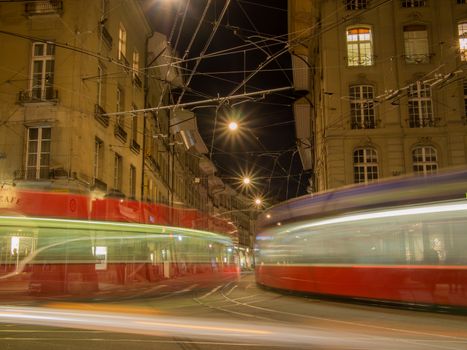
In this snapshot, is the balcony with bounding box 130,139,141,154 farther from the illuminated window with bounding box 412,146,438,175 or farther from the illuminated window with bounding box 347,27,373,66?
the illuminated window with bounding box 412,146,438,175

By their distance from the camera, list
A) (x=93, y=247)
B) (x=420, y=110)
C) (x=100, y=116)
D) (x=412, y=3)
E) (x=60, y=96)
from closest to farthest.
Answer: (x=93, y=247)
(x=60, y=96)
(x=100, y=116)
(x=420, y=110)
(x=412, y=3)

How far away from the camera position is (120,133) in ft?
88.5

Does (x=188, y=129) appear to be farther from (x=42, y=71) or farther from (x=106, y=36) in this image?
(x=42, y=71)

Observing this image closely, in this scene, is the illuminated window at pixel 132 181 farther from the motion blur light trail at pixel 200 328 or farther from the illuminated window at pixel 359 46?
the motion blur light trail at pixel 200 328

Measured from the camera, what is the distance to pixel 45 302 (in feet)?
43.8

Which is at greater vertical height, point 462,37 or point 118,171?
point 462,37

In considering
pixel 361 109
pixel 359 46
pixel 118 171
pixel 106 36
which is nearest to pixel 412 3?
pixel 359 46

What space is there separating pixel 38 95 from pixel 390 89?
58.2 ft

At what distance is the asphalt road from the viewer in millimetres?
7992

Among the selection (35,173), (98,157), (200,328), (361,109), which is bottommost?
(200,328)

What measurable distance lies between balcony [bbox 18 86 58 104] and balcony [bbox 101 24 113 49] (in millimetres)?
3487

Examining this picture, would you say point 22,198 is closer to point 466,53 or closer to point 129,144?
point 129,144

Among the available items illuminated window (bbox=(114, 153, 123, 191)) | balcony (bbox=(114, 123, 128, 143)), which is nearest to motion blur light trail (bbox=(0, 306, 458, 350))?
balcony (bbox=(114, 123, 128, 143))

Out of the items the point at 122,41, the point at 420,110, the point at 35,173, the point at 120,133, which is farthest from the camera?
the point at 420,110
